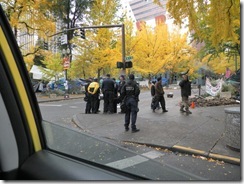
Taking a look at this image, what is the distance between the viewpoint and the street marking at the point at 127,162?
53.4 inches

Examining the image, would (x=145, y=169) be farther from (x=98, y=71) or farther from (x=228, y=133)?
(x=98, y=71)

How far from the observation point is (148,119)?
326 inches

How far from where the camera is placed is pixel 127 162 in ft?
4.78

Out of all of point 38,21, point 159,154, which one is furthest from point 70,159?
point 38,21

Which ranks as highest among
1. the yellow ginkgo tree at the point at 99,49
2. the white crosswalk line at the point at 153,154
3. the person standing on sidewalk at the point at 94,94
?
the yellow ginkgo tree at the point at 99,49

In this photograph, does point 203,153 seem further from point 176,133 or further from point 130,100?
point 130,100

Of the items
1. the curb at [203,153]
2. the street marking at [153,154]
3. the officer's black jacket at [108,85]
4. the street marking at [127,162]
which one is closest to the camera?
the street marking at [127,162]

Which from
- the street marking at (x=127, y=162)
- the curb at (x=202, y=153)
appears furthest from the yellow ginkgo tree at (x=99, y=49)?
the street marking at (x=127, y=162)

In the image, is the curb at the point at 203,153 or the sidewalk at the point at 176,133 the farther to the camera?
the sidewalk at the point at 176,133

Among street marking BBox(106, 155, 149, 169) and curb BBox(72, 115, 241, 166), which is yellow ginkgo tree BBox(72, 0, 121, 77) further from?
street marking BBox(106, 155, 149, 169)

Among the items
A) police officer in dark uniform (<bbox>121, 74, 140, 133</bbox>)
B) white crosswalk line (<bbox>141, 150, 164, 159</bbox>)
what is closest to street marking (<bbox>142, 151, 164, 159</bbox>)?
white crosswalk line (<bbox>141, 150, 164, 159</bbox>)

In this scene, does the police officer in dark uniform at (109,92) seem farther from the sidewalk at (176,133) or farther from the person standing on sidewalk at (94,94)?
the sidewalk at (176,133)

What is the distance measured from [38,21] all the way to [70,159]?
8516 mm

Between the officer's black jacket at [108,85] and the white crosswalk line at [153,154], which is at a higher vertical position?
the officer's black jacket at [108,85]
